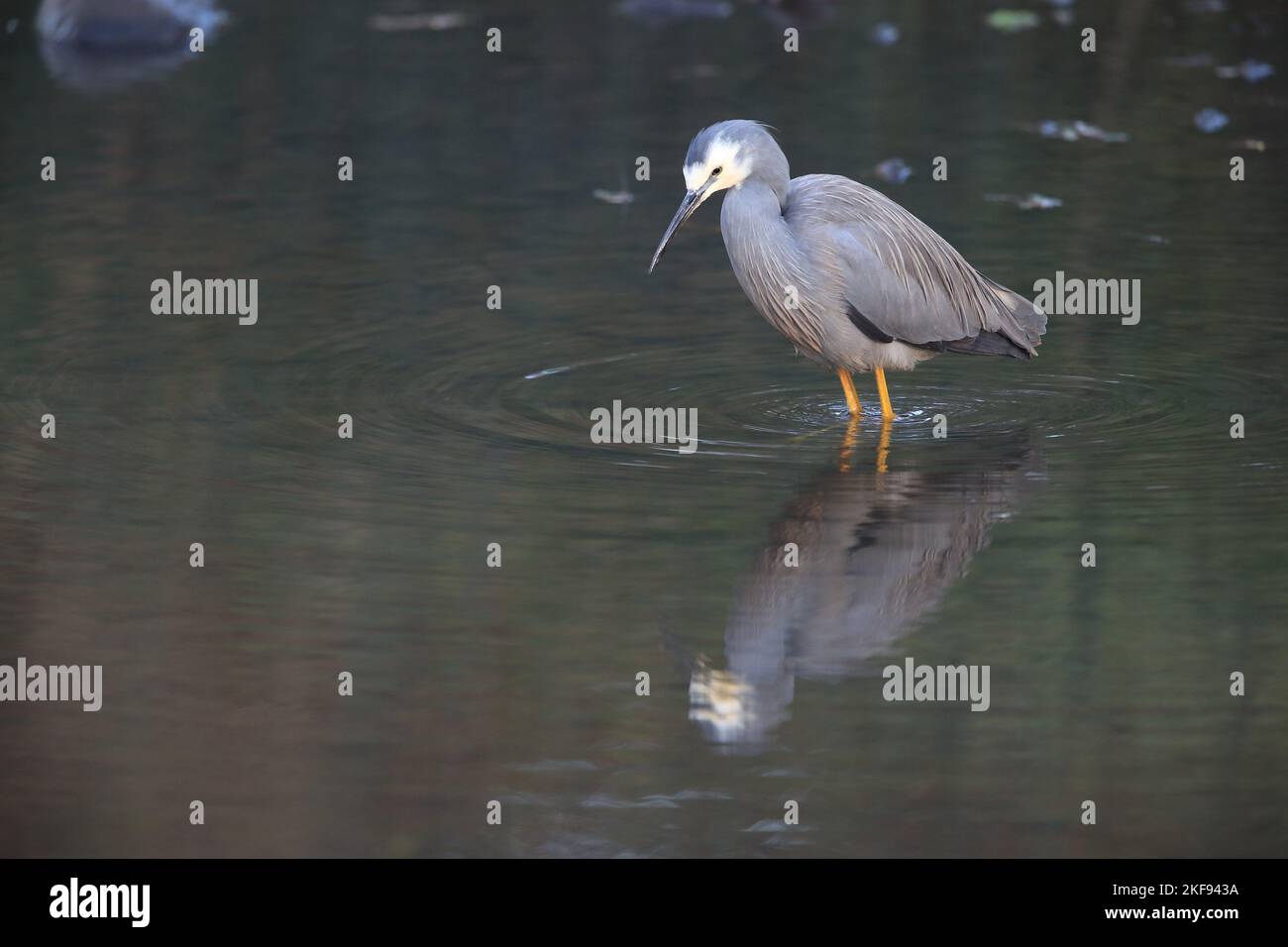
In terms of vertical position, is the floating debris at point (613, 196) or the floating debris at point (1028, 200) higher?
the floating debris at point (613, 196)

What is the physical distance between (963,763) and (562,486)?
8.89 feet

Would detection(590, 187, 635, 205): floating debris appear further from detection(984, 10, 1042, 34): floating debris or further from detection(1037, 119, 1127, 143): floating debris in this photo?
detection(984, 10, 1042, 34): floating debris

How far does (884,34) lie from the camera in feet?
63.2

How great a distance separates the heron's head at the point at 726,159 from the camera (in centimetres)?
864

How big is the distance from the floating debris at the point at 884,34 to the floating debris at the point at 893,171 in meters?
5.14

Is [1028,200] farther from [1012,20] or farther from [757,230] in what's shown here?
[1012,20]

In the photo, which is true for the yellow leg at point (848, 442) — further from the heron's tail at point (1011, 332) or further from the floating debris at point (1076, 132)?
the floating debris at point (1076, 132)

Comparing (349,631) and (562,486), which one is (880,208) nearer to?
(562,486)

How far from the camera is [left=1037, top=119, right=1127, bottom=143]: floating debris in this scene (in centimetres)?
1519

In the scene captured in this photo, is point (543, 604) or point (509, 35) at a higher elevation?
point (509, 35)

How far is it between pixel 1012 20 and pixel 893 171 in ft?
22.3

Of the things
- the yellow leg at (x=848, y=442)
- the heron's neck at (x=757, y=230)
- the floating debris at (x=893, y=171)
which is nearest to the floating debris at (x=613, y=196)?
the floating debris at (x=893, y=171)

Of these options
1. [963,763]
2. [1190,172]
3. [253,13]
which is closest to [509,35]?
[253,13]

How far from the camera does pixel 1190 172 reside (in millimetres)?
14141
